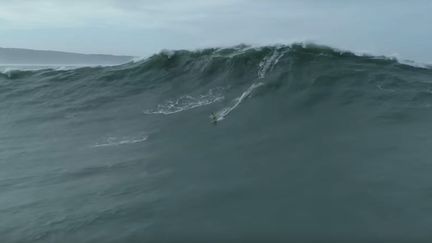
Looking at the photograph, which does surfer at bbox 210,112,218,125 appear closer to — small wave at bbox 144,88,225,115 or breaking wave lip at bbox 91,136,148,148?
small wave at bbox 144,88,225,115

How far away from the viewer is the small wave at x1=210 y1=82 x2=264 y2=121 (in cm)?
1386

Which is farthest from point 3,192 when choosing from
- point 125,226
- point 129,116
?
point 129,116

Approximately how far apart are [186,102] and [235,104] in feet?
4.91

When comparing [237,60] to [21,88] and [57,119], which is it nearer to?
[57,119]

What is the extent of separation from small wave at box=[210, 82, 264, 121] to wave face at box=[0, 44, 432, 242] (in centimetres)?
7

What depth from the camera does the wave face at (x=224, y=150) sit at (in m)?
8.48

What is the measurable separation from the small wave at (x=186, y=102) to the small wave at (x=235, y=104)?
568 millimetres

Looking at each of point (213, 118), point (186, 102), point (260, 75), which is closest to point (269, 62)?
point (260, 75)

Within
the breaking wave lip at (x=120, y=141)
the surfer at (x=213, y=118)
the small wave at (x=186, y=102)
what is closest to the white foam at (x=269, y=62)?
the small wave at (x=186, y=102)

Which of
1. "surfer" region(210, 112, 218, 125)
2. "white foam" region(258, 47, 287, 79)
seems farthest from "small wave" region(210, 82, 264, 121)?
"white foam" region(258, 47, 287, 79)

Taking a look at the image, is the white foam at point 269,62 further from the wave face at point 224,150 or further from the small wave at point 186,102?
the small wave at point 186,102

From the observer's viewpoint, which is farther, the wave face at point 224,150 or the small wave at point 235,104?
the small wave at point 235,104

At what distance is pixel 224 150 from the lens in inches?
463

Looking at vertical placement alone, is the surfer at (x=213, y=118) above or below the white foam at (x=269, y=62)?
below
